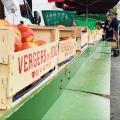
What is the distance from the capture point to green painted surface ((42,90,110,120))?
2492 mm

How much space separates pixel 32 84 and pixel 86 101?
2.82 ft

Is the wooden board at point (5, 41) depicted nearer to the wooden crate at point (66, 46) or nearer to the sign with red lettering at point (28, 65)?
the sign with red lettering at point (28, 65)

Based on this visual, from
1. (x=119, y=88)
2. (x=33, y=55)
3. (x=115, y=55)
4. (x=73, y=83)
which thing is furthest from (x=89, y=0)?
(x=33, y=55)

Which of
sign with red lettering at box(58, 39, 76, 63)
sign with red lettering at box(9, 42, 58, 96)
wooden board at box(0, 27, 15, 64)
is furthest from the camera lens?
sign with red lettering at box(58, 39, 76, 63)

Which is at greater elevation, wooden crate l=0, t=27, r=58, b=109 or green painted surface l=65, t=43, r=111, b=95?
wooden crate l=0, t=27, r=58, b=109

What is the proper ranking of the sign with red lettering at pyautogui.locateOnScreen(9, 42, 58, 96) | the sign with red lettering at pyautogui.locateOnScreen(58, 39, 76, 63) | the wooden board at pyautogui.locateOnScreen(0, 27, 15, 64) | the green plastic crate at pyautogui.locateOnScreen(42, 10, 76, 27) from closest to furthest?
the wooden board at pyautogui.locateOnScreen(0, 27, 15, 64) → the sign with red lettering at pyautogui.locateOnScreen(9, 42, 58, 96) → the sign with red lettering at pyautogui.locateOnScreen(58, 39, 76, 63) → the green plastic crate at pyautogui.locateOnScreen(42, 10, 76, 27)

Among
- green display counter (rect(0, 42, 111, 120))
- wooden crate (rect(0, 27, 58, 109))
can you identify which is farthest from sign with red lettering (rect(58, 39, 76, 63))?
wooden crate (rect(0, 27, 58, 109))

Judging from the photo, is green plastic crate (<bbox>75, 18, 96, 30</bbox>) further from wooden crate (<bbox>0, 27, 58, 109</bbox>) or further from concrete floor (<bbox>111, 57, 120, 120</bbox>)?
wooden crate (<bbox>0, 27, 58, 109</bbox>)

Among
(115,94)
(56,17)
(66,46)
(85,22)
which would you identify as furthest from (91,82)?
(85,22)

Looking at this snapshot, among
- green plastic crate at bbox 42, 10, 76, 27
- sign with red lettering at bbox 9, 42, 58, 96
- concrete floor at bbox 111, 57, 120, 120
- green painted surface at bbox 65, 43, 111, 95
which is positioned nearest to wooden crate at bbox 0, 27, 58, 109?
sign with red lettering at bbox 9, 42, 58, 96

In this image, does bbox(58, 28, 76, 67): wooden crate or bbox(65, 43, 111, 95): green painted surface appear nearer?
bbox(58, 28, 76, 67): wooden crate

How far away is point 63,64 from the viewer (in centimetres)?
346

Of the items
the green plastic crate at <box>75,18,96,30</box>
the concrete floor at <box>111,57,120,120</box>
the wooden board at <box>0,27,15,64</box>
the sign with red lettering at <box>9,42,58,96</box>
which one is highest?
the green plastic crate at <box>75,18,96,30</box>

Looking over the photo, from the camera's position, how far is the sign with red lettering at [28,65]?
184 cm
